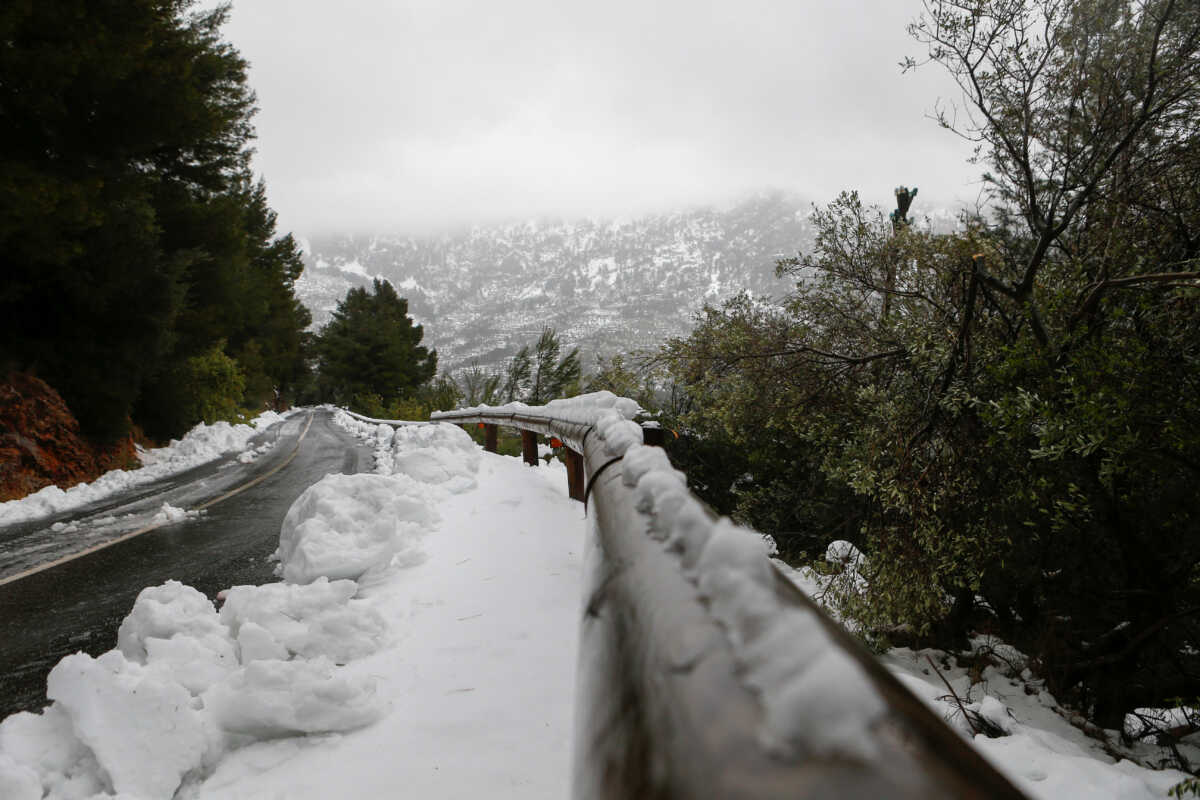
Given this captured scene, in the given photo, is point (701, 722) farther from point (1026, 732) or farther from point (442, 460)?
point (442, 460)

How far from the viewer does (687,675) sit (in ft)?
1.87

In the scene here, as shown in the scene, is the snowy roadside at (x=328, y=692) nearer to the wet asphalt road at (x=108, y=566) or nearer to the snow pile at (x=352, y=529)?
the snow pile at (x=352, y=529)

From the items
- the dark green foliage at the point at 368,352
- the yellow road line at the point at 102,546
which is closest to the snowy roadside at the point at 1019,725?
the yellow road line at the point at 102,546

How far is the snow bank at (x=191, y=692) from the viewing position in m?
1.87

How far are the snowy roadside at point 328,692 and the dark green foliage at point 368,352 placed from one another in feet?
138

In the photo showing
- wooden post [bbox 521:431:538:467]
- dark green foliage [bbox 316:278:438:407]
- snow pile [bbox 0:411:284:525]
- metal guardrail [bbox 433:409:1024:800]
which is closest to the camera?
metal guardrail [bbox 433:409:1024:800]

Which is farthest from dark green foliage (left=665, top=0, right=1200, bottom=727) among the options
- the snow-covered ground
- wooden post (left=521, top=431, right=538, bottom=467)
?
wooden post (left=521, top=431, right=538, bottom=467)

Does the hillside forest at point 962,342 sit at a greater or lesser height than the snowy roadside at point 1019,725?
greater

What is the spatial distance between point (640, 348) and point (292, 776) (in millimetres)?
7800

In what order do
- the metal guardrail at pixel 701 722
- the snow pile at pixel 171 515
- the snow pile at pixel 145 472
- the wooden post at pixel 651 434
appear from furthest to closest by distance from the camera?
the snow pile at pixel 145 472, the snow pile at pixel 171 515, the wooden post at pixel 651 434, the metal guardrail at pixel 701 722

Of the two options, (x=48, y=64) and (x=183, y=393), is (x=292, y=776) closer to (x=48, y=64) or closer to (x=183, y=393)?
(x=48, y=64)

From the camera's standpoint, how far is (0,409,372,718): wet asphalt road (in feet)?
10.7

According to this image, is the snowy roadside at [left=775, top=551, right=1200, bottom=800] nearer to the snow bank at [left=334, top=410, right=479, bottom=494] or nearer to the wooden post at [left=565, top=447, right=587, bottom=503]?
the wooden post at [left=565, top=447, right=587, bottom=503]

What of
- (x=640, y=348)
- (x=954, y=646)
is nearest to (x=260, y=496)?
(x=640, y=348)
